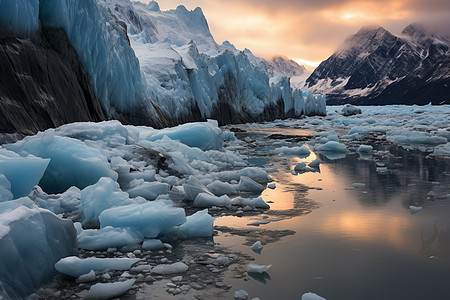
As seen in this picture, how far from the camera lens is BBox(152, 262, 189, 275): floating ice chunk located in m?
3.24

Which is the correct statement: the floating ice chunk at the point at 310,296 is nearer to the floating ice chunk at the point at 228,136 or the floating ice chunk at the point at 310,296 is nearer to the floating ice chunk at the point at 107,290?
the floating ice chunk at the point at 107,290

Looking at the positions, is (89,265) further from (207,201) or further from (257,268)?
(207,201)

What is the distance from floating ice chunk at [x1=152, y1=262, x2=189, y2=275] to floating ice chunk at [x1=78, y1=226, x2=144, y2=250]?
2.15 feet

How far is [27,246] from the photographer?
2777 millimetres

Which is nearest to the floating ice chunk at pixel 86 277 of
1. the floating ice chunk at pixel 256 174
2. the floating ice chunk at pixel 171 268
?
the floating ice chunk at pixel 171 268

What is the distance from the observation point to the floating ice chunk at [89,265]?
9.86 ft

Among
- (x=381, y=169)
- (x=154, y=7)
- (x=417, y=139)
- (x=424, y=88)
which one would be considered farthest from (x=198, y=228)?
(x=424, y=88)

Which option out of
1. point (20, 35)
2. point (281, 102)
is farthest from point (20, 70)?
point (281, 102)

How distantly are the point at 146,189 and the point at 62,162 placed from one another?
121 centimetres

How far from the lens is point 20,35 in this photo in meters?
8.41

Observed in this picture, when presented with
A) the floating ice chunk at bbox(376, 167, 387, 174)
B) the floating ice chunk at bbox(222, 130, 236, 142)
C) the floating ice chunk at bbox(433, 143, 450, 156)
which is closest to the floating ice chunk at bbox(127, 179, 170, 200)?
the floating ice chunk at bbox(376, 167, 387, 174)

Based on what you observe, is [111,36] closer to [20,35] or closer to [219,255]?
[20,35]

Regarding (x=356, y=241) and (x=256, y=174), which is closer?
(x=356, y=241)

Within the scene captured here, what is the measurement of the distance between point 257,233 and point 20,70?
6.10 metres
